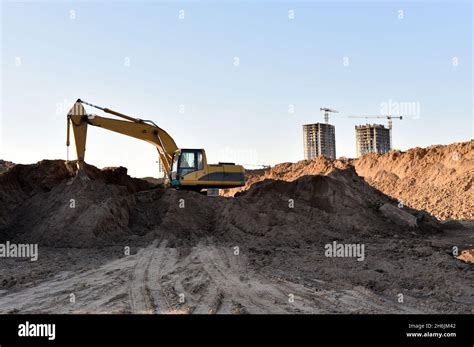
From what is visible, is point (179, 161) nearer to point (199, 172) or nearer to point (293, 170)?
point (199, 172)

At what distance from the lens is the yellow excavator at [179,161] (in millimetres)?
18031

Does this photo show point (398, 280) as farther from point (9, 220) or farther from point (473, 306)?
point (9, 220)

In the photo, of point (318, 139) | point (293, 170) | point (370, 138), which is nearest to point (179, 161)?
point (293, 170)

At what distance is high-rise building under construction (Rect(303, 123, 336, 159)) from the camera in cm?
7219

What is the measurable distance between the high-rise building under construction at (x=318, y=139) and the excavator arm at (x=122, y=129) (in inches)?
2084

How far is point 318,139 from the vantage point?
7250 cm

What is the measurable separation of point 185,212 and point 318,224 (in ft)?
15.1

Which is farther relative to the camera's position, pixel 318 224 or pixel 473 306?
pixel 318 224

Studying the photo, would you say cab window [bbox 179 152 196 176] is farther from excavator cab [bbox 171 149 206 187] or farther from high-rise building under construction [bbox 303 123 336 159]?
high-rise building under construction [bbox 303 123 336 159]

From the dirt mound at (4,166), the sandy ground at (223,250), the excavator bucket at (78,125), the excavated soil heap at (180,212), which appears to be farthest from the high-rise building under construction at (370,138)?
the excavator bucket at (78,125)

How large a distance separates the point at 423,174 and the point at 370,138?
140ft
